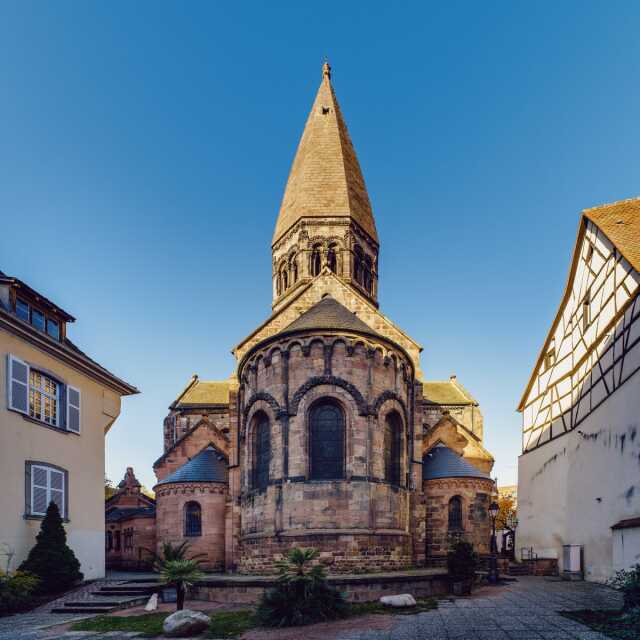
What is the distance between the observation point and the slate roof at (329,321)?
86.4 feet

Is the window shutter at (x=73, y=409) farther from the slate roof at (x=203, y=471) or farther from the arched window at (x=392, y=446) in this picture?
the arched window at (x=392, y=446)

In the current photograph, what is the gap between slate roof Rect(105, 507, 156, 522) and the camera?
115ft

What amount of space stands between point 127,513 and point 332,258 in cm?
2060

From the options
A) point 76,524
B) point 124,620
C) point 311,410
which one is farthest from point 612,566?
point 76,524

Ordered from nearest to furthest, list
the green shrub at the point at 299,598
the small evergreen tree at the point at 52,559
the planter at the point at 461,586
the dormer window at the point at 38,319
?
the green shrub at the point at 299,598 < the small evergreen tree at the point at 52,559 < the planter at the point at 461,586 < the dormer window at the point at 38,319

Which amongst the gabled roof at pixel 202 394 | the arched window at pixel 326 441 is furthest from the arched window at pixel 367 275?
the arched window at pixel 326 441

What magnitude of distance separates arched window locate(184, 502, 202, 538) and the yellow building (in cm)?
575

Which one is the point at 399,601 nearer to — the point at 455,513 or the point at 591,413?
the point at 591,413

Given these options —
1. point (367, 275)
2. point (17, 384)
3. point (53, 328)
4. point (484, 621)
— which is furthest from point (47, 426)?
point (367, 275)

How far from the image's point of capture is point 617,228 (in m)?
23.9

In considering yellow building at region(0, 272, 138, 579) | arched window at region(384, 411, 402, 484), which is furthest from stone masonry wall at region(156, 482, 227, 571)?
arched window at region(384, 411, 402, 484)

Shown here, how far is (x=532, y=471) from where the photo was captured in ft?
110

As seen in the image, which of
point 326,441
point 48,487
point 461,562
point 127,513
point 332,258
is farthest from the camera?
point 332,258

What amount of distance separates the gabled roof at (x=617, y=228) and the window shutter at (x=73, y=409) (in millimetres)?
20591
